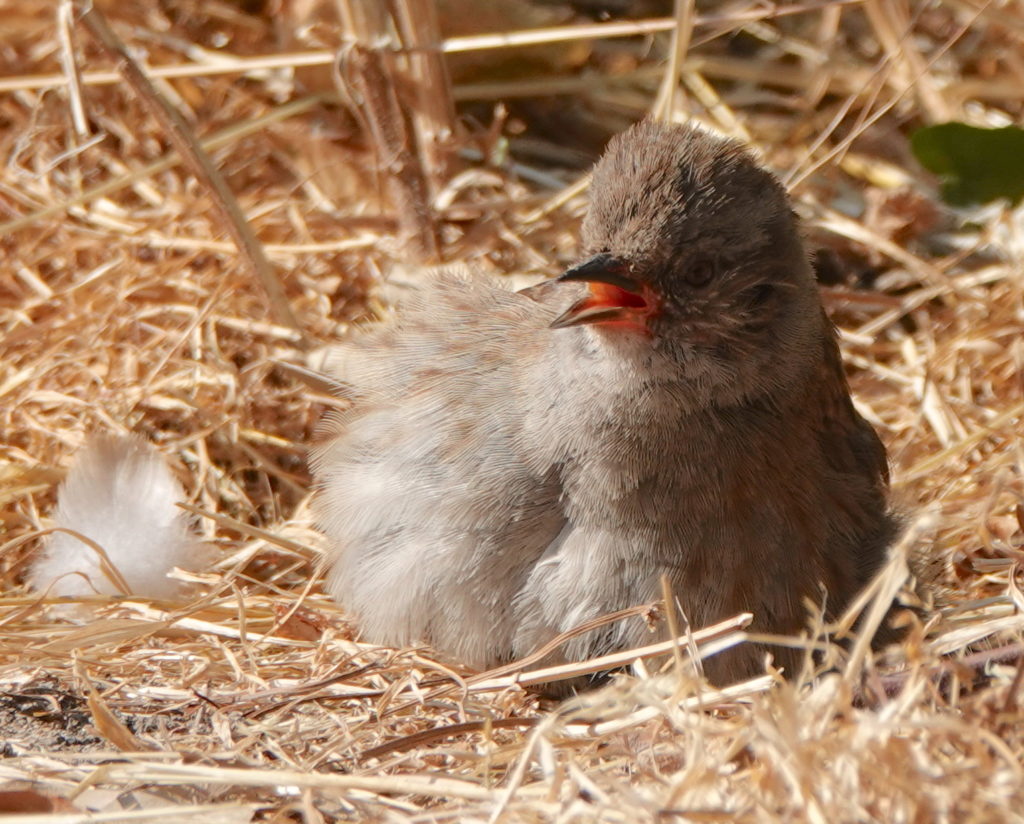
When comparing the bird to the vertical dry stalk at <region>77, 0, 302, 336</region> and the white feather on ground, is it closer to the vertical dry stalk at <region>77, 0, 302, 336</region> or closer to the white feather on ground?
the white feather on ground

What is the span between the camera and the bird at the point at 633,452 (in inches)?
124

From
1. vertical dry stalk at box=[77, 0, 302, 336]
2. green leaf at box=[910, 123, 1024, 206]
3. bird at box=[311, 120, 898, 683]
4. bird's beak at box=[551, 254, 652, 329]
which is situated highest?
vertical dry stalk at box=[77, 0, 302, 336]

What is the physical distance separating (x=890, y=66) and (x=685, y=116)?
88 cm

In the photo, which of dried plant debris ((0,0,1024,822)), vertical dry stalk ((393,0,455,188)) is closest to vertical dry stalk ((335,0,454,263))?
vertical dry stalk ((393,0,455,188))

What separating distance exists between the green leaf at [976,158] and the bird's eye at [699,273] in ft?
5.28

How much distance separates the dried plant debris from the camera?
257cm

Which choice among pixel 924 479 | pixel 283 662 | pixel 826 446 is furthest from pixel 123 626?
pixel 924 479

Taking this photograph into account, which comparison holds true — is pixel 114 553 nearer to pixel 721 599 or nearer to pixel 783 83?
pixel 721 599

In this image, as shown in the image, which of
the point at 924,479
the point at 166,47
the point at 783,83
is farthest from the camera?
the point at 783,83

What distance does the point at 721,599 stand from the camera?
3283 mm

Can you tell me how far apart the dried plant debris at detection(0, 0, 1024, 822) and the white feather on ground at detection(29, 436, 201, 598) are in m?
0.08

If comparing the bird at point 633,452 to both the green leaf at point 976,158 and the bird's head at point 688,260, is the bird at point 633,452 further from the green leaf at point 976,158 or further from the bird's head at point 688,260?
the green leaf at point 976,158

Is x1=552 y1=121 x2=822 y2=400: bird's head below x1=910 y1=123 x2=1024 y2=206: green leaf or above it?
below

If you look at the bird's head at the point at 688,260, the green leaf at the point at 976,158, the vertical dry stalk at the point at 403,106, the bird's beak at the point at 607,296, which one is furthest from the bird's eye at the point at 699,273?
the vertical dry stalk at the point at 403,106
